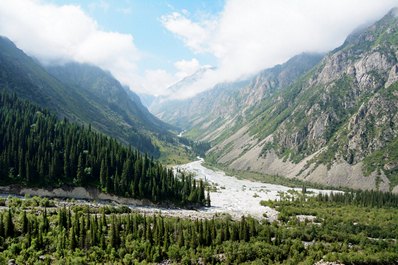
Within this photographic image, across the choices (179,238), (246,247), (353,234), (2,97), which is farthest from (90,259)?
(2,97)

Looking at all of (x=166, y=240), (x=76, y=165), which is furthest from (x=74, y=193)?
(x=166, y=240)

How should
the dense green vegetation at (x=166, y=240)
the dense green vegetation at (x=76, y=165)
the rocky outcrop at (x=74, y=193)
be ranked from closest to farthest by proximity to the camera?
the dense green vegetation at (x=166, y=240) → the rocky outcrop at (x=74, y=193) → the dense green vegetation at (x=76, y=165)

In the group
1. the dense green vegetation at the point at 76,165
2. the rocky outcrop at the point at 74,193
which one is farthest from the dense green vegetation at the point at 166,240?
the dense green vegetation at the point at 76,165

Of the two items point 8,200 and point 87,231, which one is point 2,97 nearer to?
point 8,200

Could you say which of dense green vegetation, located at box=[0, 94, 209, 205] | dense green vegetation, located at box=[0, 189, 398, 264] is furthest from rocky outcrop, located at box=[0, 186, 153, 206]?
dense green vegetation, located at box=[0, 189, 398, 264]

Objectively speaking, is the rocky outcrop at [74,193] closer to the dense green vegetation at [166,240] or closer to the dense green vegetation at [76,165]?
the dense green vegetation at [76,165]

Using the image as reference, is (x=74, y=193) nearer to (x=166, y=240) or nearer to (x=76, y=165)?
(x=76, y=165)

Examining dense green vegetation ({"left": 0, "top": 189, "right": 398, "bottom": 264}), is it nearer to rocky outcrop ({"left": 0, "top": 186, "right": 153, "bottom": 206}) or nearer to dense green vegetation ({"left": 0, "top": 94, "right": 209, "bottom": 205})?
rocky outcrop ({"left": 0, "top": 186, "right": 153, "bottom": 206})
